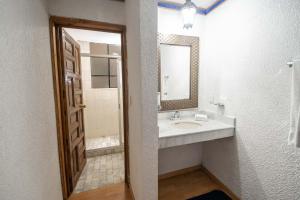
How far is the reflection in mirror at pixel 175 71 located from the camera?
6.27 feet

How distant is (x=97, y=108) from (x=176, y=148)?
2.10 metres

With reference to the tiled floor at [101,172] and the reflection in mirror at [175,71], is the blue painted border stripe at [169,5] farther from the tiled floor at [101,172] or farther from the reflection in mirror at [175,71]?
the tiled floor at [101,172]

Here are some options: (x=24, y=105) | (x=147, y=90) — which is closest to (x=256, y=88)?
(x=147, y=90)

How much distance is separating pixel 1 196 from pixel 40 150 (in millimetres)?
455

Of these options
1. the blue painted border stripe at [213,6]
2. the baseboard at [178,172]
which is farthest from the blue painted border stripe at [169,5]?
the baseboard at [178,172]

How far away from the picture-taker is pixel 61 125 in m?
1.54

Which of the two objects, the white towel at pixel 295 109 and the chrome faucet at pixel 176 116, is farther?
the chrome faucet at pixel 176 116

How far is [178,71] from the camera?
1.99 meters

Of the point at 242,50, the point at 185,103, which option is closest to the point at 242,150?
the point at 185,103

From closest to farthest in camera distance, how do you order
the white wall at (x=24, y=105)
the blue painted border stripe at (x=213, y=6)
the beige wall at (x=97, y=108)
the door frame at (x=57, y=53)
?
the white wall at (x=24, y=105)
the door frame at (x=57, y=53)
the blue painted border stripe at (x=213, y=6)
the beige wall at (x=97, y=108)

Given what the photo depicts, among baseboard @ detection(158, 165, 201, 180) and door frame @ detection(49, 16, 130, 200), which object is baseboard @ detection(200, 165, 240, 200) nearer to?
baseboard @ detection(158, 165, 201, 180)

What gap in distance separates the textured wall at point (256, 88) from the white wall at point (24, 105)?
1.80 metres

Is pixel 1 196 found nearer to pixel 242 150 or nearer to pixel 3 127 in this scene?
pixel 3 127

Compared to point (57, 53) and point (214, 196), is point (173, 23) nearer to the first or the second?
point (57, 53)
